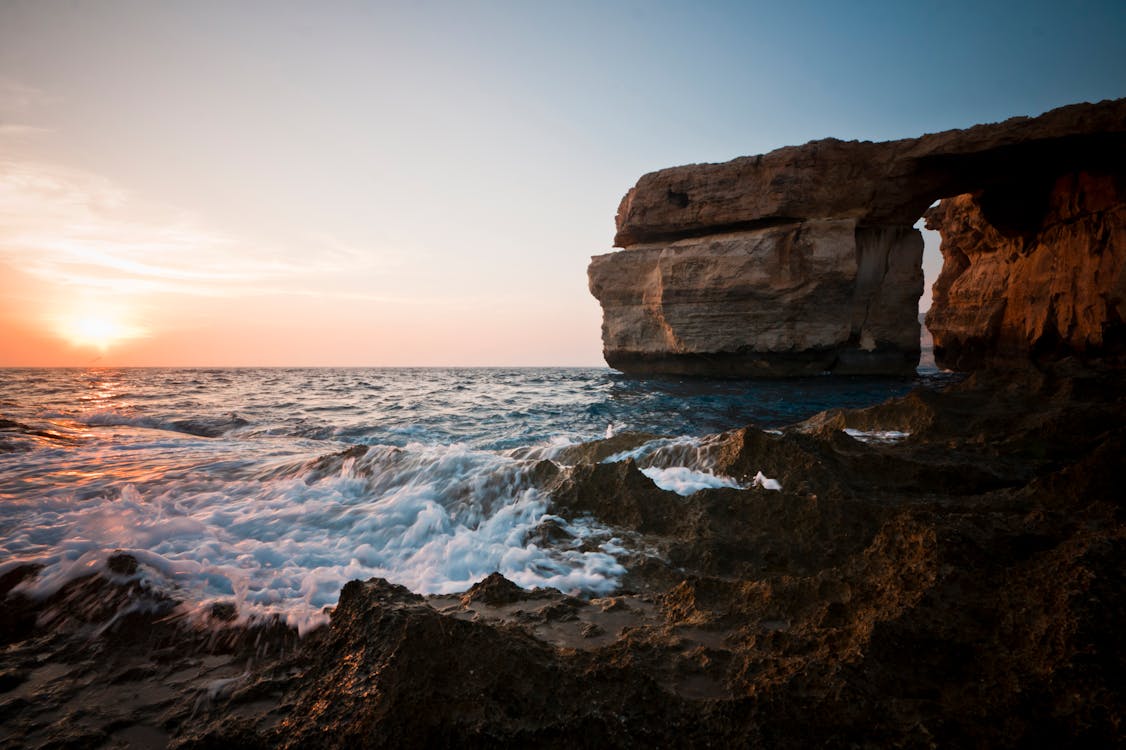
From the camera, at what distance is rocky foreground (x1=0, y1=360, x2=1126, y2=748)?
126cm

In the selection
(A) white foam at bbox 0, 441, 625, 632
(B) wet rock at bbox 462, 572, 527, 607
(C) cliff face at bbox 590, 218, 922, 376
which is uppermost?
(C) cliff face at bbox 590, 218, 922, 376

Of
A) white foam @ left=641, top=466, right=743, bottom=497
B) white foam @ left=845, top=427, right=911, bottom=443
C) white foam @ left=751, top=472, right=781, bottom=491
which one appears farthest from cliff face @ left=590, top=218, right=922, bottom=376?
white foam @ left=751, top=472, right=781, bottom=491

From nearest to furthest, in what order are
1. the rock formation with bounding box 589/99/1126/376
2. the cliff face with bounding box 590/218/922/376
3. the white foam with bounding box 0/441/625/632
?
the white foam with bounding box 0/441/625/632 < the rock formation with bounding box 589/99/1126/376 < the cliff face with bounding box 590/218/922/376

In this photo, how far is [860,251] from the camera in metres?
18.8

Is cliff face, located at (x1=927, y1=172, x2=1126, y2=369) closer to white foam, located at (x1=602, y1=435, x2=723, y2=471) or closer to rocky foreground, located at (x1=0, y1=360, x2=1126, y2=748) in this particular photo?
white foam, located at (x1=602, y1=435, x2=723, y2=471)

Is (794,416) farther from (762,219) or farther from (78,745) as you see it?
(762,219)

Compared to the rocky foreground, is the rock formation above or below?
above

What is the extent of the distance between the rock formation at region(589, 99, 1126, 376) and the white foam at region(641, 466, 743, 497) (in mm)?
15893

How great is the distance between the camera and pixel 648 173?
69.1 feet

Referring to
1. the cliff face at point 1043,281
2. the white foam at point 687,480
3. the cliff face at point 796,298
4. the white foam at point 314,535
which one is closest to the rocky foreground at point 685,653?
the white foam at point 314,535

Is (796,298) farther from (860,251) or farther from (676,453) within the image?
(676,453)

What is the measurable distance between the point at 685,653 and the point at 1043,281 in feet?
70.2

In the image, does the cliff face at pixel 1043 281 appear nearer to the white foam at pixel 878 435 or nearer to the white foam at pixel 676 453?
the white foam at pixel 878 435

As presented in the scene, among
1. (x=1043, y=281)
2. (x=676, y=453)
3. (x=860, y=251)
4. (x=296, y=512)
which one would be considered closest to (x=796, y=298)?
(x=860, y=251)
